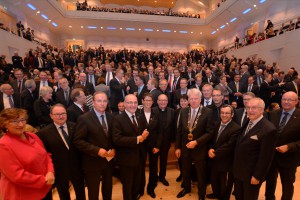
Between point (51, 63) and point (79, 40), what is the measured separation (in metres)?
14.8

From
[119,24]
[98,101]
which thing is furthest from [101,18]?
[98,101]

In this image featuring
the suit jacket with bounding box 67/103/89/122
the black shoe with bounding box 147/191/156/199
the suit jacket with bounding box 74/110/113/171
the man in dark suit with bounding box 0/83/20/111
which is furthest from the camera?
the man in dark suit with bounding box 0/83/20/111

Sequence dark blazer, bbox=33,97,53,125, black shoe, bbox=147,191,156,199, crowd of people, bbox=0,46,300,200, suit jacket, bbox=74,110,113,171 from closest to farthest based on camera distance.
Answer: crowd of people, bbox=0,46,300,200
suit jacket, bbox=74,110,113,171
black shoe, bbox=147,191,156,199
dark blazer, bbox=33,97,53,125

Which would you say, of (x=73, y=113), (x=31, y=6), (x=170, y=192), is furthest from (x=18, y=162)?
(x=31, y=6)

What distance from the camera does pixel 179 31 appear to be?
21.8 metres

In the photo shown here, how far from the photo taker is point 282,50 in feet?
37.0

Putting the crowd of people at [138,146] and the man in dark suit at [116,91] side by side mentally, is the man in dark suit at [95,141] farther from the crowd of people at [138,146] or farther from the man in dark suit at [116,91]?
the man in dark suit at [116,91]

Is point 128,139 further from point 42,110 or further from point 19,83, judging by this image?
point 19,83

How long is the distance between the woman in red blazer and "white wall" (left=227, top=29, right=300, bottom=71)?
12.6 m

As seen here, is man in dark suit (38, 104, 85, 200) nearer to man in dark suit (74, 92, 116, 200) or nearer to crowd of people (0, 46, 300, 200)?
crowd of people (0, 46, 300, 200)

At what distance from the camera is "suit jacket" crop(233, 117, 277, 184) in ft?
6.75

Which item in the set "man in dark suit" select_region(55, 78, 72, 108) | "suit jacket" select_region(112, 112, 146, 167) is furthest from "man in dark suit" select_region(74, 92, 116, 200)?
"man in dark suit" select_region(55, 78, 72, 108)

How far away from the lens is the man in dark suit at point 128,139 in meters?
2.40

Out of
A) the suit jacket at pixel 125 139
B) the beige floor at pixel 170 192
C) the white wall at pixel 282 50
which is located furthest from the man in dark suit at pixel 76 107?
Result: the white wall at pixel 282 50
